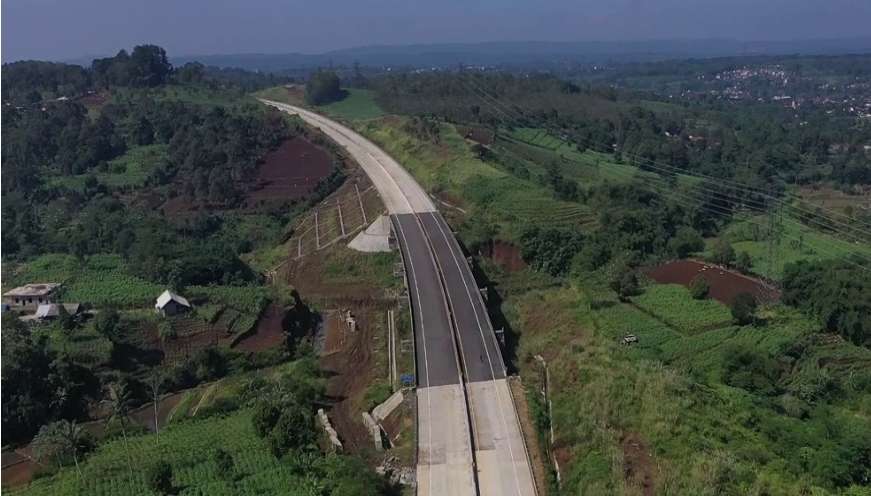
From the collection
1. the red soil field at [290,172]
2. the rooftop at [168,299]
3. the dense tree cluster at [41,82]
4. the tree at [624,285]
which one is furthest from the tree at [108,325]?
the dense tree cluster at [41,82]

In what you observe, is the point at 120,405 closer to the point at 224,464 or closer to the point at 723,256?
the point at 224,464

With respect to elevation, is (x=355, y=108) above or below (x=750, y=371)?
above

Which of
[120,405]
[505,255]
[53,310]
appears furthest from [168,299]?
[505,255]

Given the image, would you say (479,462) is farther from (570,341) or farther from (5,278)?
(5,278)

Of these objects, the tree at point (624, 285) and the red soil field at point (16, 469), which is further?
the tree at point (624, 285)

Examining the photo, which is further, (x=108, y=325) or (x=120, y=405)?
(x=108, y=325)

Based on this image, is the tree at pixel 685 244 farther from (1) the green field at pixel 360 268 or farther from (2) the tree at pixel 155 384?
(2) the tree at pixel 155 384
